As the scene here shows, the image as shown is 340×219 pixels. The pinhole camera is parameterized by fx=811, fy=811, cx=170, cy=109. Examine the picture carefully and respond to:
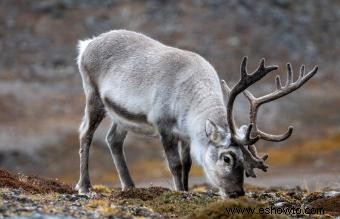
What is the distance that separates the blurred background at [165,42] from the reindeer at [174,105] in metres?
25.0

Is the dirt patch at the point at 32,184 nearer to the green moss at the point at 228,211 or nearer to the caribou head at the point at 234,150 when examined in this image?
the caribou head at the point at 234,150

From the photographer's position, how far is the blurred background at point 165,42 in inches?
1956

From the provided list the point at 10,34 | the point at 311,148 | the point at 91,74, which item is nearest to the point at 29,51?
the point at 10,34

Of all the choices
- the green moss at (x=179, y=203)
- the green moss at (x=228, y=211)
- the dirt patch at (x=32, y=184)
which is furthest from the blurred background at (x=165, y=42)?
the green moss at (x=228, y=211)

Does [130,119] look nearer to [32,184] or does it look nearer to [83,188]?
[83,188]

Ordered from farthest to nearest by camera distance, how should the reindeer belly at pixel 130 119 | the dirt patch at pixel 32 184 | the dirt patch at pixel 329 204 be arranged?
the reindeer belly at pixel 130 119 → the dirt patch at pixel 32 184 → the dirt patch at pixel 329 204

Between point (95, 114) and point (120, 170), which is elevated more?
point (95, 114)

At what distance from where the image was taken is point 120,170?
64.7 ft

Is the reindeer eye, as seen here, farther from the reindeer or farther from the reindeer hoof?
the reindeer hoof

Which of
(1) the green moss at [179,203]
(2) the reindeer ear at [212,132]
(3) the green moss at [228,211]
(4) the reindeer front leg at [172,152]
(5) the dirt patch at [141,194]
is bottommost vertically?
(5) the dirt patch at [141,194]

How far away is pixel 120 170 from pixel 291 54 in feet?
177

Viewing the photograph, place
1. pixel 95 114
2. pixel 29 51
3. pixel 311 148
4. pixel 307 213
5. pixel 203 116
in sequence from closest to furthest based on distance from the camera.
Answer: pixel 307 213
pixel 203 116
pixel 95 114
pixel 311 148
pixel 29 51

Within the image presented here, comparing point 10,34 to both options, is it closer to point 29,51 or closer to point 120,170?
point 29,51

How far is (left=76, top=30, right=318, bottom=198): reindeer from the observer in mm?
15219
